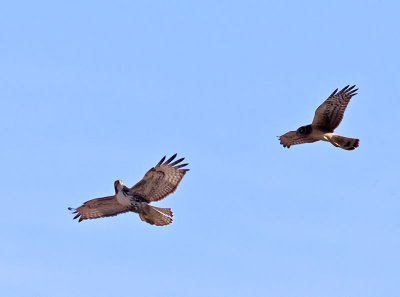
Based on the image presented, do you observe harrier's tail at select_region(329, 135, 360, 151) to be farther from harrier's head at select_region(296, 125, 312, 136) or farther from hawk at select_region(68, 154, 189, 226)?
hawk at select_region(68, 154, 189, 226)

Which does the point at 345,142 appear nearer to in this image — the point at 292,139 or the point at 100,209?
the point at 292,139

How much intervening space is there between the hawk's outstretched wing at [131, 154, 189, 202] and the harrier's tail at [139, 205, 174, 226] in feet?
0.90

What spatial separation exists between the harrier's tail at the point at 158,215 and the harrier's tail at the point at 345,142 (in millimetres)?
4426

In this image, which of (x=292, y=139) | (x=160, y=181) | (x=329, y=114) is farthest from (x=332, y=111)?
(x=160, y=181)

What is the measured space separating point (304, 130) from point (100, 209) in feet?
17.6

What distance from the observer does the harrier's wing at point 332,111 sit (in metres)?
20.3

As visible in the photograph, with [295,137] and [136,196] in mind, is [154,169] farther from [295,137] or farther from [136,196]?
[295,137]

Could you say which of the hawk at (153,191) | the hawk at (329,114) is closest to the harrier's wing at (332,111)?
the hawk at (329,114)

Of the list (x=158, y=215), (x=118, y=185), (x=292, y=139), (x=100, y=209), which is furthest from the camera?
(x=292, y=139)

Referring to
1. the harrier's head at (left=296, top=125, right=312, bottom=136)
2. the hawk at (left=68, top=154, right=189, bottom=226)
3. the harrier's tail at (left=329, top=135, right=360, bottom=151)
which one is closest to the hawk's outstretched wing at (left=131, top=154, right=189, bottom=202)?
the hawk at (left=68, top=154, right=189, bottom=226)

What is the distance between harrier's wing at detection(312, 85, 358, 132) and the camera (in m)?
20.3

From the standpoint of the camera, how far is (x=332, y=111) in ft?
66.6

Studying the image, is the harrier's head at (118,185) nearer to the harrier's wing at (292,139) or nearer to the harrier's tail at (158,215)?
the harrier's tail at (158,215)

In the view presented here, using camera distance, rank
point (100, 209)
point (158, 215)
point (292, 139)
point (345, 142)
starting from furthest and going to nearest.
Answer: point (292, 139), point (345, 142), point (100, 209), point (158, 215)
